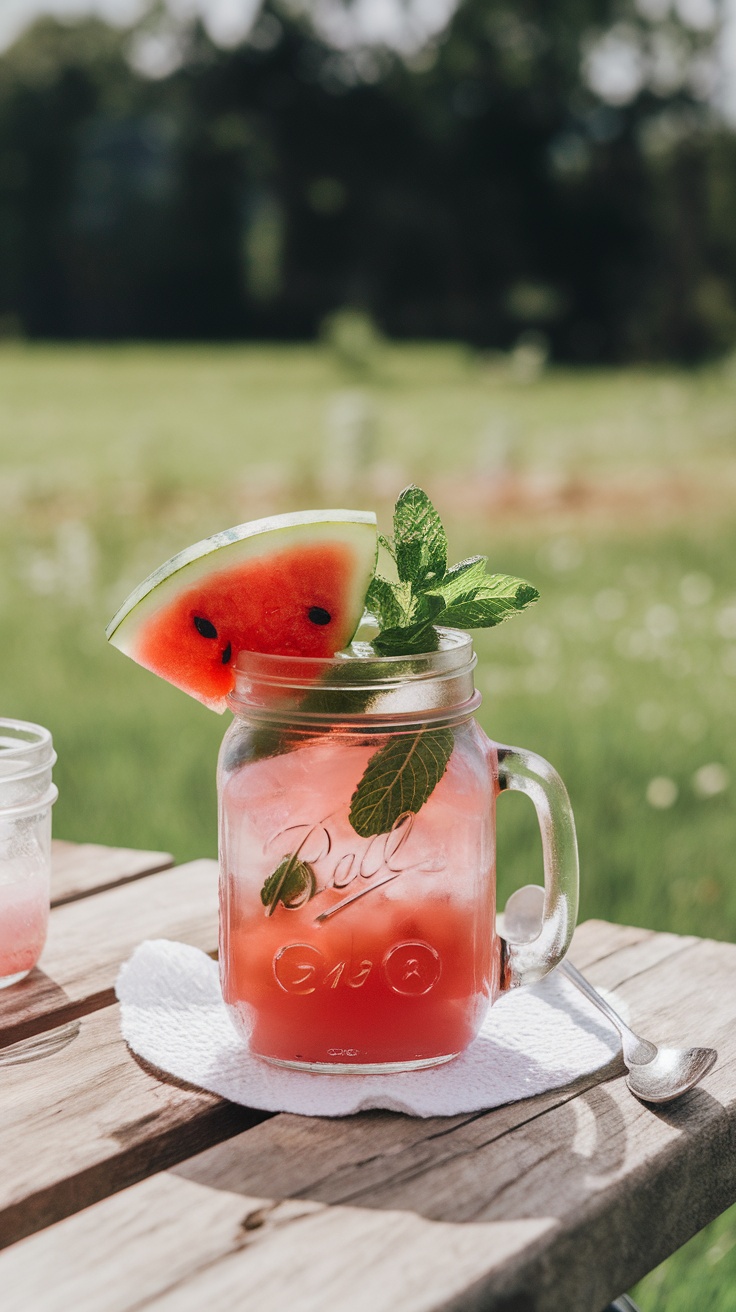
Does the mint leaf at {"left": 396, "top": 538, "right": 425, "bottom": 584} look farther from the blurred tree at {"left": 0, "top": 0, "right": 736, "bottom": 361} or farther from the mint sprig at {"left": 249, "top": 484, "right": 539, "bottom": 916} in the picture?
the blurred tree at {"left": 0, "top": 0, "right": 736, "bottom": 361}

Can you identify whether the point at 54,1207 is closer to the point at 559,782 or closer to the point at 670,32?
the point at 559,782

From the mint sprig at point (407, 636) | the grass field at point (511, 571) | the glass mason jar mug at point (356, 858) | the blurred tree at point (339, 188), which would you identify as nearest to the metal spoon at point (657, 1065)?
the glass mason jar mug at point (356, 858)

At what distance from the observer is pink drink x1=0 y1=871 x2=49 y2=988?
A: 4.12ft

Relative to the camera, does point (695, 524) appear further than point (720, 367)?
No

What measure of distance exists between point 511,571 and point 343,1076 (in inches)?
199

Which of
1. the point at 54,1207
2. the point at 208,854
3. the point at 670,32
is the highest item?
the point at 670,32

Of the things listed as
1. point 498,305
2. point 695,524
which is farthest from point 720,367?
point 695,524

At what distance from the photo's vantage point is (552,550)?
259 inches

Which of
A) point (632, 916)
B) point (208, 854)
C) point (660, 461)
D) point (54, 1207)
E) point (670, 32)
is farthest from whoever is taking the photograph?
point (670, 32)

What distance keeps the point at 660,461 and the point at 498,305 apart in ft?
45.4

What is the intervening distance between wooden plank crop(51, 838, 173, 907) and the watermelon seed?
23.5 inches

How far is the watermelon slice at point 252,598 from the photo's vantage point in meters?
1.09

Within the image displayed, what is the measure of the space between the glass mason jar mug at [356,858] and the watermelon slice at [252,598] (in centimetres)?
5

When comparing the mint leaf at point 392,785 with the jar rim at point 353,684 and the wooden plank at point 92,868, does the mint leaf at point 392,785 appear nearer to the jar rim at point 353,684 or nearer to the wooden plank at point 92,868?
the jar rim at point 353,684
